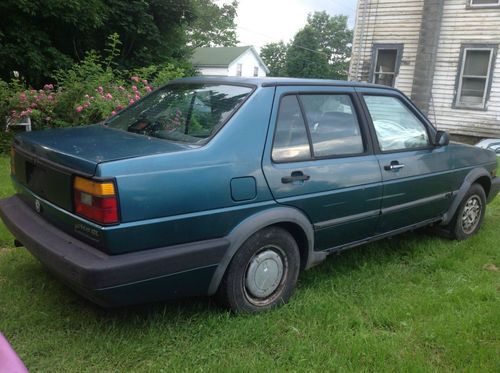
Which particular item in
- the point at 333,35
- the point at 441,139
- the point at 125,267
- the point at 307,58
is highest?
the point at 333,35

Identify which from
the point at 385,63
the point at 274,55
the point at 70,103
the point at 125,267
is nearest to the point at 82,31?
the point at 70,103

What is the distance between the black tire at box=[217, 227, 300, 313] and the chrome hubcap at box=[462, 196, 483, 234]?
2458 millimetres

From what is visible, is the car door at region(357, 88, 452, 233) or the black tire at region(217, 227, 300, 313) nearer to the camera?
the black tire at region(217, 227, 300, 313)

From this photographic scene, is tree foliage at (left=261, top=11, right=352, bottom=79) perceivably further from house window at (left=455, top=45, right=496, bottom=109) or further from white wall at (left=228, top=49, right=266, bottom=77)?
house window at (left=455, top=45, right=496, bottom=109)

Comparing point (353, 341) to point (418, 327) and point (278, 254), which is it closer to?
point (418, 327)

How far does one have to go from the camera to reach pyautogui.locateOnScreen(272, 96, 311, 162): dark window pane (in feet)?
10.1

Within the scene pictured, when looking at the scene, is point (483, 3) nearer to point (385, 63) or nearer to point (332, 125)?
point (385, 63)

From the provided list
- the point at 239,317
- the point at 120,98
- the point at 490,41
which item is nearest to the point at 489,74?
the point at 490,41

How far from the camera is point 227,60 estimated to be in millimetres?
43469

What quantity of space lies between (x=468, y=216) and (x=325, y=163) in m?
2.39

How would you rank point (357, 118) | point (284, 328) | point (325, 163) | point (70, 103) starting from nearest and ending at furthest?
point (284, 328) < point (325, 163) < point (357, 118) < point (70, 103)

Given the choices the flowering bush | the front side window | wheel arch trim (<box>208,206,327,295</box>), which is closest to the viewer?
wheel arch trim (<box>208,206,327,295</box>)

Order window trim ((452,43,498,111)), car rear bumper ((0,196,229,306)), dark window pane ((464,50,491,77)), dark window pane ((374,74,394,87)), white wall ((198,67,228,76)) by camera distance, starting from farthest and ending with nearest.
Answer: white wall ((198,67,228,76)), dark window pane ((374,74,394,87)), dark window pane ((464,50,491,77)), window trim ((452,43,498,111)), car rear bumper ((0,196,229,306))

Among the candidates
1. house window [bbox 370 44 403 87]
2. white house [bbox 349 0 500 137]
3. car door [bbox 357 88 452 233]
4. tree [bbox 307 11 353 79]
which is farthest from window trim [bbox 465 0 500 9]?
tree [bbox 307 11 353 79]
